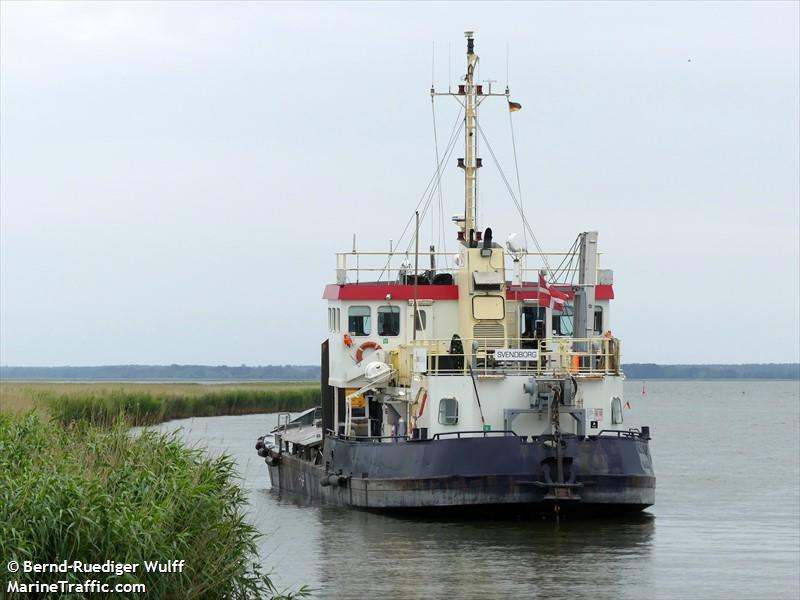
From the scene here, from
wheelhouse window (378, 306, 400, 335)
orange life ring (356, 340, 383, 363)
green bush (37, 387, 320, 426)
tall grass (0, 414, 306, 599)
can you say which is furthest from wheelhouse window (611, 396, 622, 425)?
green bush (37, 387, 320, 426)

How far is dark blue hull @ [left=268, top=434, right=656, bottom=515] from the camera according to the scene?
80.8 ft

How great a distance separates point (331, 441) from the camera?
29.4 m

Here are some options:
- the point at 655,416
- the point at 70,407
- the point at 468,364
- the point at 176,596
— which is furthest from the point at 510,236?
the point at 655,416

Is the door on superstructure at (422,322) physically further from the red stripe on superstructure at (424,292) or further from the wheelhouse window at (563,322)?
the wheelhouse window at (563,322)

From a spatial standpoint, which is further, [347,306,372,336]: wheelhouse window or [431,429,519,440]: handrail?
[347,306,372,336]: wheelhouse window

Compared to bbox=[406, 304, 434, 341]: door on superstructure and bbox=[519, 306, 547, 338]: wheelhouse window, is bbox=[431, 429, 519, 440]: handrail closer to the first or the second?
bbox=[406, 304, 434, 341]: door on superstructure

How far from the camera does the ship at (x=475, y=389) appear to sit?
81.3 ft

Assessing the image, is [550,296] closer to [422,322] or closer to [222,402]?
[422,322]

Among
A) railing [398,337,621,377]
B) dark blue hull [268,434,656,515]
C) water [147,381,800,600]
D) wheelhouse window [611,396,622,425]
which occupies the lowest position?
water [147,381,800,600]

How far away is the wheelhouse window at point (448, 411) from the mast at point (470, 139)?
5.05 meters

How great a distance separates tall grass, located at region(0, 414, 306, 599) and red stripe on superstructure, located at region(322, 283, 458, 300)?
1059 centimetres

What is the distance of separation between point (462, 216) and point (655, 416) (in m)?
58.0

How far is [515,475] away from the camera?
80.7 ft

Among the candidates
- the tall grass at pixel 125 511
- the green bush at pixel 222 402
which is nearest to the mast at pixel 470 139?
the tall grass at pixel 125 511
